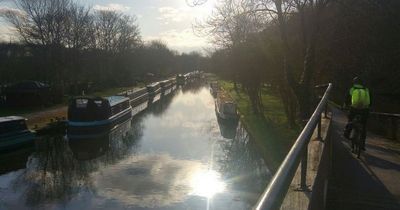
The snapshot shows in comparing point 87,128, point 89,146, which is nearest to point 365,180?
point 89,146

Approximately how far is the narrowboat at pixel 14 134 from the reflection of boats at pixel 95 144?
240 centimetres

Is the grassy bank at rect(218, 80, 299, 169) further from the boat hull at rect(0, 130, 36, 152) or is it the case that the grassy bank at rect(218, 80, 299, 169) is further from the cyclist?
the boat hull at rect(0, 130, 36, 152)

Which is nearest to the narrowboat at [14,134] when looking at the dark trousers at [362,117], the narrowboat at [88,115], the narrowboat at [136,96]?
the narrowboat at [88,115]

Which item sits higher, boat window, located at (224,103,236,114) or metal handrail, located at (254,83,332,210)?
metal handrail, located at (254,83,332,210)

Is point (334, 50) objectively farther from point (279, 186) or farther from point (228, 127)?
point (279, 186)

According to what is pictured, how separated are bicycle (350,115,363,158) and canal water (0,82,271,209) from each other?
5.10 m

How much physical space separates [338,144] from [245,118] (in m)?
21.2

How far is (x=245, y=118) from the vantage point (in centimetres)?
3278

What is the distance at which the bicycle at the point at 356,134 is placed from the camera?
9.96m

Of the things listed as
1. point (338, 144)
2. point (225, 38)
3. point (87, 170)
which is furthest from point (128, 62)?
point (338, 144)

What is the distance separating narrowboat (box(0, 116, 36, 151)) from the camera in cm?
2273

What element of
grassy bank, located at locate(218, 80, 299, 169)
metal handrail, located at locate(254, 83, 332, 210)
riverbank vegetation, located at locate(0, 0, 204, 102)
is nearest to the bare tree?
riverbank vegetation, located at locate(0, 0, 204, 102)

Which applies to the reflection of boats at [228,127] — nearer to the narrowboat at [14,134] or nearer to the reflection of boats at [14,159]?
the narrowboat at [14,134]

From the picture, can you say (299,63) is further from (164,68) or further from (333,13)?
(164,68)
